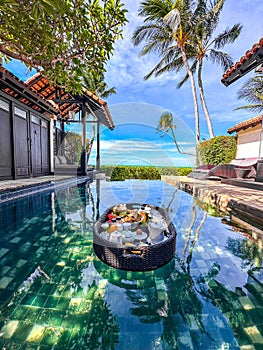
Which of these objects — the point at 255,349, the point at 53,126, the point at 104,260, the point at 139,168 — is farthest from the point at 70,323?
the point at 139,168

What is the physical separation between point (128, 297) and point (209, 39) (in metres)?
15.9

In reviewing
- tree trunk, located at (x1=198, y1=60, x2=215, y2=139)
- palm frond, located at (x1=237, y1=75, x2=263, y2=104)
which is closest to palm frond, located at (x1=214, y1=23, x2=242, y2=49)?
tree trunk, located at (x1=198, y1=60, x2=215, y2=139)

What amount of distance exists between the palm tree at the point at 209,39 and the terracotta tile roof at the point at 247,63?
24.9 ft

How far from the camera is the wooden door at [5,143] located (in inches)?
228

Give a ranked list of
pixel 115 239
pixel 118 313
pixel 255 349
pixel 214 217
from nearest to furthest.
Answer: pixel 255 349, pixel 118 313, pixel 115 239, pixel 214 217

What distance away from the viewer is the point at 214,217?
3729 mm

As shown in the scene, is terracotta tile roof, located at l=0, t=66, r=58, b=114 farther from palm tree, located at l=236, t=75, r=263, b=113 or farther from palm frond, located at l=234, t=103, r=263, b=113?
palm tree, located at l=236, t=75, r=263, b=113

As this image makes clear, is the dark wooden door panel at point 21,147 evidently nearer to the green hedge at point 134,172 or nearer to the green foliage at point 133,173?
the green hedge at point 134,172

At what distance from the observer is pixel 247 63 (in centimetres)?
425

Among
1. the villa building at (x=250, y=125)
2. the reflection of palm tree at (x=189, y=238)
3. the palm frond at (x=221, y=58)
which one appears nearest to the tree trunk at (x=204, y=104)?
the palm frond at (x=221, y=58)

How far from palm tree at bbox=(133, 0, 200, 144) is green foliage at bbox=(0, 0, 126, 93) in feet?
34.8

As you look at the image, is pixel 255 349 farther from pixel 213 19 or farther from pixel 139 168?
pixel 213 19

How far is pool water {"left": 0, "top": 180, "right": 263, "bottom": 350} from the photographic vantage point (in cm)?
115

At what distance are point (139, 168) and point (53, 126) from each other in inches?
257
